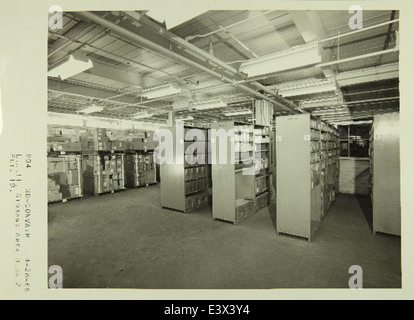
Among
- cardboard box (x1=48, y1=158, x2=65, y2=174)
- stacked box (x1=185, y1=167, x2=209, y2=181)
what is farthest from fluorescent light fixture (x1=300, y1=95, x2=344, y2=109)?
cardboard box (x1=48, y1=158, x2=65, y2=174)

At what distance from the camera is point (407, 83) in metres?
2.01

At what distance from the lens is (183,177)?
18.1ft

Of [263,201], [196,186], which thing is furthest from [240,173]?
[196,186]

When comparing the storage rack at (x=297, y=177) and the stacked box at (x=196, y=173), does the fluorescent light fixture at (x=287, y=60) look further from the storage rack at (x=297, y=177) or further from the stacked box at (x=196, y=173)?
the stacked box at (x=196, y=173)

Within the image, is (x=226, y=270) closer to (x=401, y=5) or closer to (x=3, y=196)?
(x=3, y=196)

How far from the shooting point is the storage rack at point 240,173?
468 cm

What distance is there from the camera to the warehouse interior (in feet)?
9.48

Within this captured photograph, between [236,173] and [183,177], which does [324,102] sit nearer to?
[236,173]

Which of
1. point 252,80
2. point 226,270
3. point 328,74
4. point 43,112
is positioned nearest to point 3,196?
point 43,112

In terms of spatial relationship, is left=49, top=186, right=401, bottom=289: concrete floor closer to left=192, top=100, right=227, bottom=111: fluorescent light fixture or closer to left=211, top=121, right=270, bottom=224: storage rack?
left=211, top=121, right=270, bottom=224: storage rack

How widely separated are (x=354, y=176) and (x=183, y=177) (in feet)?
20.4

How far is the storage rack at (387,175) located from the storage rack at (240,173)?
7.91 ft

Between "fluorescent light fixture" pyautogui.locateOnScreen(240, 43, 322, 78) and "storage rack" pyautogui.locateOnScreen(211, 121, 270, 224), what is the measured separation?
4.18ft
